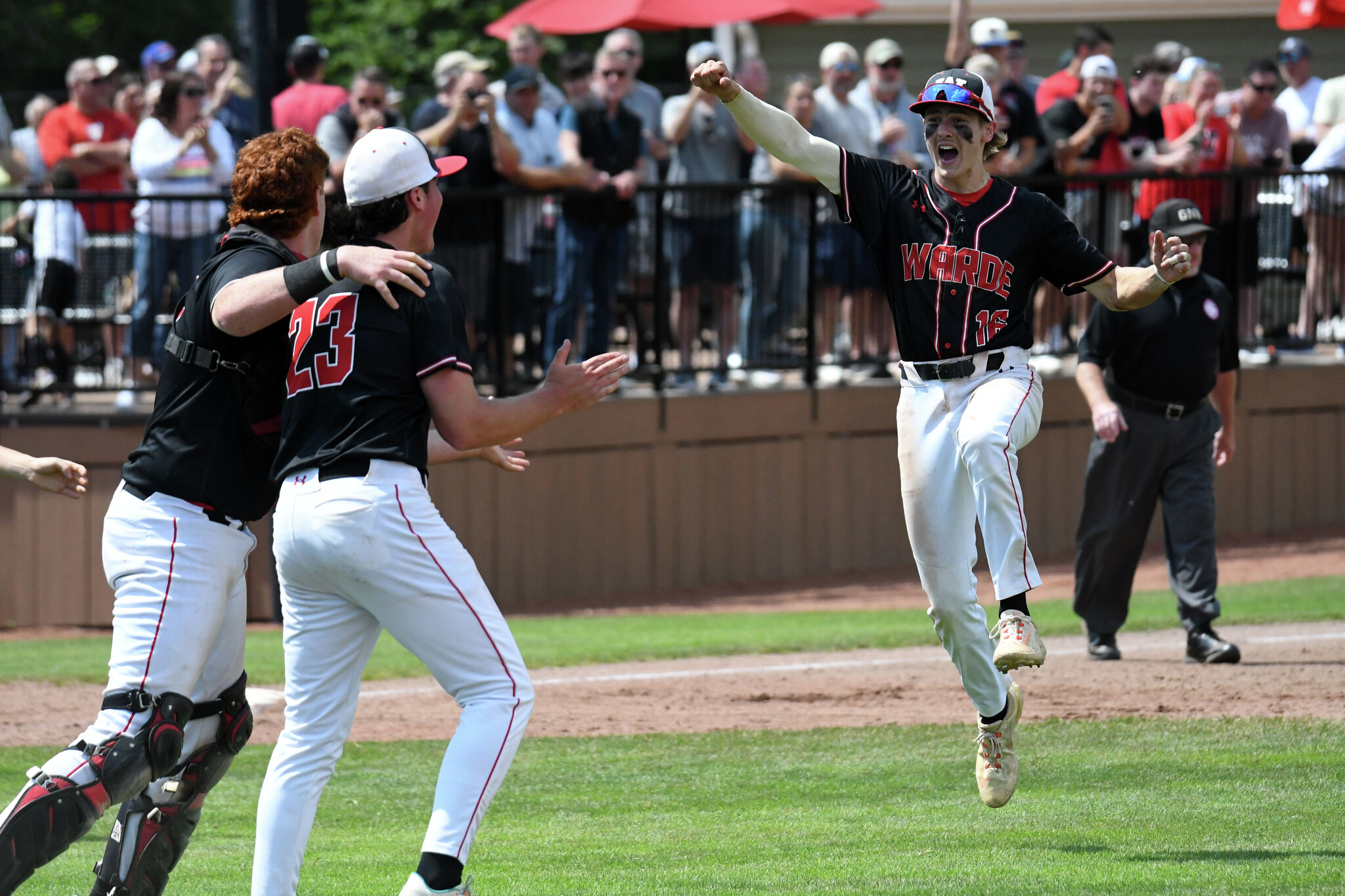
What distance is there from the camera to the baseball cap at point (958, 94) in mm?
6398

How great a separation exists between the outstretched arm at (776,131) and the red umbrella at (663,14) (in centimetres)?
887

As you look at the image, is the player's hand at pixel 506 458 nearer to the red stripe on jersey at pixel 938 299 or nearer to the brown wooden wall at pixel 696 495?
the red stripe on jersey at pixel 938 299

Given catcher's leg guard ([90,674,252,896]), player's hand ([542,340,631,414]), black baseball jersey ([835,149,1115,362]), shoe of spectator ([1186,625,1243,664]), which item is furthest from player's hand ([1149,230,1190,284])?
shoe of spectator ([1186,625,1243,664])

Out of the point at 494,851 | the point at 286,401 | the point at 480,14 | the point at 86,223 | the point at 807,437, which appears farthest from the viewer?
the point at 480,14

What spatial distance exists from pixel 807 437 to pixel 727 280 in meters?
1.55

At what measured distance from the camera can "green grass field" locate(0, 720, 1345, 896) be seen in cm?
568

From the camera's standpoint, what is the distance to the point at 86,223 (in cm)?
1235

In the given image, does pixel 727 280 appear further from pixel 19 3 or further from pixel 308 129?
pixel 19 3

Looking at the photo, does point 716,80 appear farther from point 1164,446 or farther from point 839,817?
point 1164,446

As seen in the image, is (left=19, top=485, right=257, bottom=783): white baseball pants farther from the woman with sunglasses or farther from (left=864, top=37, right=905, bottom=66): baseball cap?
(left=864, top=37, right=905, bottom=66): baseball cap

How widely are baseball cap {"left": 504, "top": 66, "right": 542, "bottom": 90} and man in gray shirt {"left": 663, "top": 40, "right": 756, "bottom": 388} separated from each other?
1151 mm

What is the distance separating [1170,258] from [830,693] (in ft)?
13.5

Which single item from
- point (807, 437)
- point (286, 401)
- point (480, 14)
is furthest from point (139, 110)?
point (480, 14)

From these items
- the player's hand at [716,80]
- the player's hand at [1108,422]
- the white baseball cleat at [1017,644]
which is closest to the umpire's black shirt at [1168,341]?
the player's hand at [1108,422]
